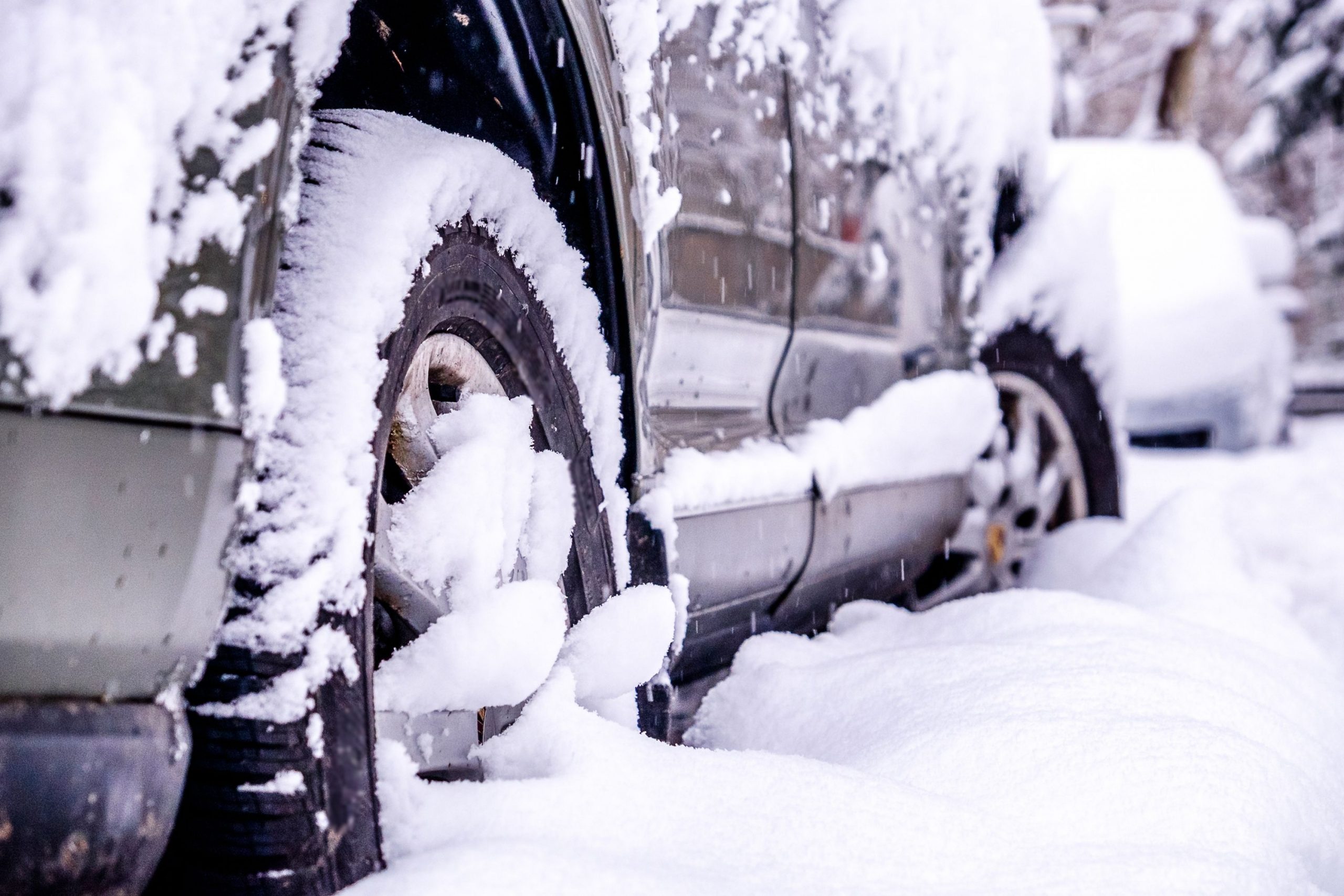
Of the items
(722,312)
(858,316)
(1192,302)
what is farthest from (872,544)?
(1192,302)

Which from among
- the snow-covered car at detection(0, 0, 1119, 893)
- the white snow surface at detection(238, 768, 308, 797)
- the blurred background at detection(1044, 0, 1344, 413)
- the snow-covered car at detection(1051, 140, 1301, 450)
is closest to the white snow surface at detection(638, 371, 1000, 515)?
the snow-covered car at detection(0, 0, 1119, 893)

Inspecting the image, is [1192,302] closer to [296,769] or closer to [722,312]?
[722,312]

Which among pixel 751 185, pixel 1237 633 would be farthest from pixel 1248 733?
pixel 751 185

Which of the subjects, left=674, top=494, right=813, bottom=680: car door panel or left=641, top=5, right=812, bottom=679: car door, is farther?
left=674, top=494, right=813, bottom=680: car door panel

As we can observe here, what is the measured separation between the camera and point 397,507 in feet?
4.00

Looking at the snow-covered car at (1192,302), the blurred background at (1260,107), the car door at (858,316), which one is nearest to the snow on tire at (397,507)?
the car door at (858,316)

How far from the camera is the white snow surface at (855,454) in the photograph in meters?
1.75

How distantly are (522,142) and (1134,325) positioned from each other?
519 centimetres

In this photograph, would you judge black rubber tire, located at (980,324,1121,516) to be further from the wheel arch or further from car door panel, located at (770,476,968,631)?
the wheel arch

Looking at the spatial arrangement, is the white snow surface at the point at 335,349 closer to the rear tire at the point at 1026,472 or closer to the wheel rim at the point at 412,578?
the wheel rim at the point at 412,578

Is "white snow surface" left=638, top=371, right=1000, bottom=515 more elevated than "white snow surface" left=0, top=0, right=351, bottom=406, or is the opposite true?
"white snow surface" left=0, top=0, right=351, bottom=406

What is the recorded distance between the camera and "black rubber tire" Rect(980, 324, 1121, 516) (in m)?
3.34

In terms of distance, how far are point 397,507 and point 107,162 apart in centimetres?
54

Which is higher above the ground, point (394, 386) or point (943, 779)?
point (394, 386)
